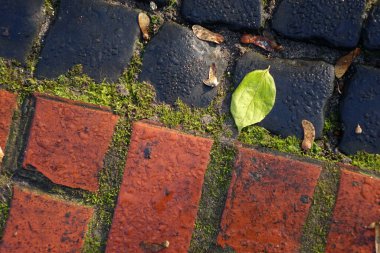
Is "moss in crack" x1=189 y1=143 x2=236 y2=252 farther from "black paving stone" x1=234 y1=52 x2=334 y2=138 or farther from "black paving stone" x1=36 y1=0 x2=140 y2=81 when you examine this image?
"black paving stone" x1=36 y1=0 x2=140 y2=81

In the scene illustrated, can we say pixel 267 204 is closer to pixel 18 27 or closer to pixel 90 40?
pixel 90 40

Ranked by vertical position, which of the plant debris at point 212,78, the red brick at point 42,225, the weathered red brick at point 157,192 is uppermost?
the plant debris at point 212,78

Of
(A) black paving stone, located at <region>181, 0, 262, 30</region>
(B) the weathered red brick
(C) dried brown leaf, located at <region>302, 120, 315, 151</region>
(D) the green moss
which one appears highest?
(A) black paving stone, located at <region>181, 0, 262, 30</region>

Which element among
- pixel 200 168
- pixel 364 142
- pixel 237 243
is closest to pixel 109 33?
pixel 200 168

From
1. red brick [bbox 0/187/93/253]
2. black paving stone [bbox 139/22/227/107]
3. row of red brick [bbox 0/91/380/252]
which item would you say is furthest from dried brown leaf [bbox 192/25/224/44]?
red brick [bbox 0/187/93/253]

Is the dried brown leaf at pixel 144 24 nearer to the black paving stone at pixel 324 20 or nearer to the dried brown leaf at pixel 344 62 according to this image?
the black paving stone at pixel 324 20

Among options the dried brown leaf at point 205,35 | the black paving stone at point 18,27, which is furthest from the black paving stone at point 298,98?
the black paving stone at point 18,27
